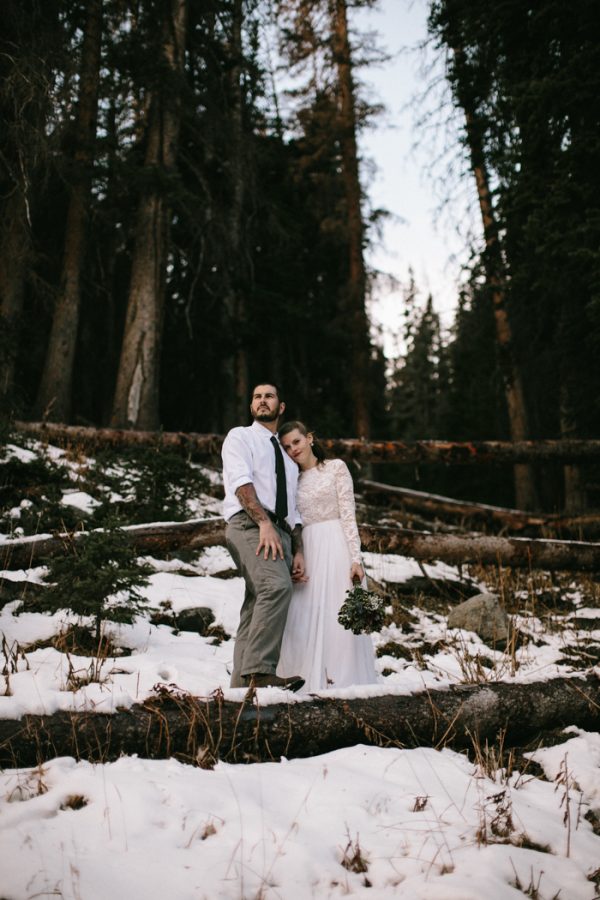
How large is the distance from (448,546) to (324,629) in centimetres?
339

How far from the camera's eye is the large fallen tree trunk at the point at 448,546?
638 cm

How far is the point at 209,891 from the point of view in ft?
6.63

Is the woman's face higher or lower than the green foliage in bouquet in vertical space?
higher

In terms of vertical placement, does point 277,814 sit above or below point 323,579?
below

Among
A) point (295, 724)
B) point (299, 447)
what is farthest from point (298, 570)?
point (295, 724)

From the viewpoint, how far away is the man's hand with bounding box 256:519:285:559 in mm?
3834

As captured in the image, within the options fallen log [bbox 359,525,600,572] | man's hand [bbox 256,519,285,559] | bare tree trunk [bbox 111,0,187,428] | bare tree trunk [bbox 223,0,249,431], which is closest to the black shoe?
man's hand [bbox 256,519,285,559]

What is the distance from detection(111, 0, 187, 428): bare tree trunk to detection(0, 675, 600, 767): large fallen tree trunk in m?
9.68

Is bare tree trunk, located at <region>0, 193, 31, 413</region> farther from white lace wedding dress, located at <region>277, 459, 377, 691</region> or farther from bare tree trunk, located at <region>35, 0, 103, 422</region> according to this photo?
white lace wedding dress, located at <region>277, 459, 377, 691</region>

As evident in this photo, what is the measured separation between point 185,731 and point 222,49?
16.4m

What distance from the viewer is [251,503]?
13.0 ft

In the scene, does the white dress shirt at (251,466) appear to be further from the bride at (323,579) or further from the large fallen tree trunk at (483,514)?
the large fallen tree trunk at (483,514)

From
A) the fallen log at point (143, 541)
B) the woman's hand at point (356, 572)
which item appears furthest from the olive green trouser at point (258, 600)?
the fallen log at point (143, 541)

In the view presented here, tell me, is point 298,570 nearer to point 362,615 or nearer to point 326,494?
point 326,494
